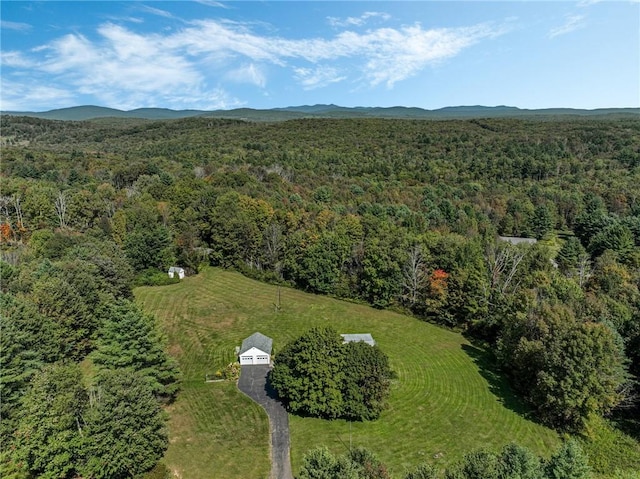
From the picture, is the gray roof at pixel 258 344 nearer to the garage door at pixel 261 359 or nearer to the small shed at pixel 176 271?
the garage door at pixel 261 359

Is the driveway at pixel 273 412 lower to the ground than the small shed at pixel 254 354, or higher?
lower

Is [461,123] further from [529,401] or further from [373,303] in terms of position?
[529,401]

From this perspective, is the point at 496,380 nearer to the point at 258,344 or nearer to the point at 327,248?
the point at 258,344

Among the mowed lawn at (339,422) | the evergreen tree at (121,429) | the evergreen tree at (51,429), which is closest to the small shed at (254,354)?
the mowed lawn at (339,422)

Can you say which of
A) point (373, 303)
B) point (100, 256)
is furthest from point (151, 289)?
point (373, 303)

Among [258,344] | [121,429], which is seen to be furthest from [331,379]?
[121,429]

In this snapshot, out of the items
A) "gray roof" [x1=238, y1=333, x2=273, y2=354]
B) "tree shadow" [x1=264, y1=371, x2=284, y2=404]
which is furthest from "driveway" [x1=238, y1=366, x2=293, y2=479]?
"gray roof" [x1=238, y1=333, x2=273, y2=354]

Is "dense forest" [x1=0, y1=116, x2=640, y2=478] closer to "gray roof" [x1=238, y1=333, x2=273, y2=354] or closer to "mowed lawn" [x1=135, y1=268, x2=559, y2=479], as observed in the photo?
"mowed lawn" [x1=135, y1=268, x2=559, y2=479]
